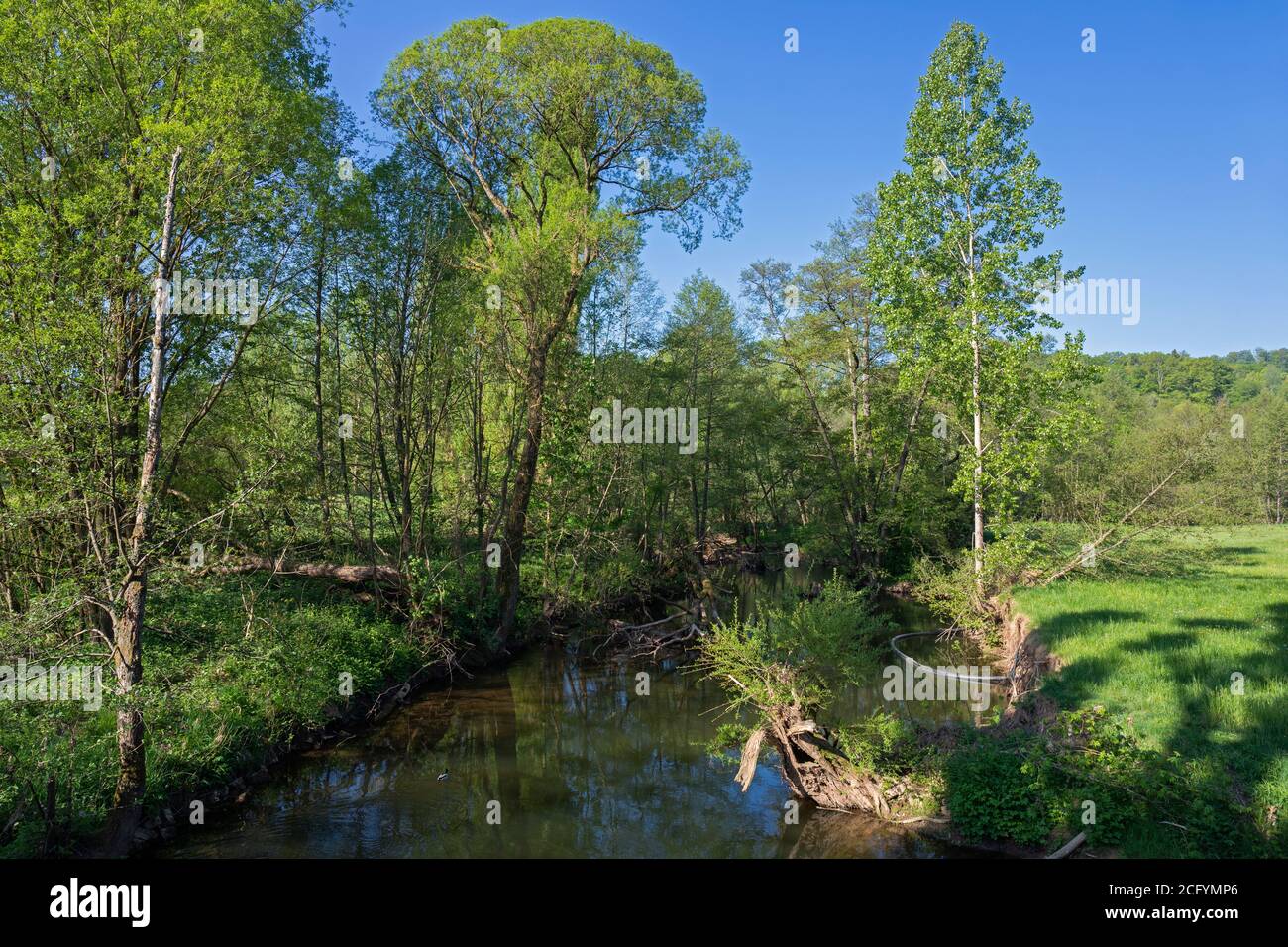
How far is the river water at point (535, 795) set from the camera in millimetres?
8357

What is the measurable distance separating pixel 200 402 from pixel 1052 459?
23.6 m

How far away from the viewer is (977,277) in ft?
59.5

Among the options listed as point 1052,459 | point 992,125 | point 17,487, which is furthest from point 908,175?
point 17,487

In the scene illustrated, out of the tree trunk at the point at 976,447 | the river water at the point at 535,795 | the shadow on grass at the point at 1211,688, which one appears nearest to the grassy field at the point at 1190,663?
the shadow on grass at the point at 1211,688

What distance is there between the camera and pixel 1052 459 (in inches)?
880

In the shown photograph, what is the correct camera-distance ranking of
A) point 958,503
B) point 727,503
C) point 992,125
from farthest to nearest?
point 727,503, point 958,503, point 992,125

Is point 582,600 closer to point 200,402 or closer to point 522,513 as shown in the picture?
point 522,513

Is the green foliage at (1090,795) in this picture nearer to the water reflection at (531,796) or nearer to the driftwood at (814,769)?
the water reflection at (531,796)

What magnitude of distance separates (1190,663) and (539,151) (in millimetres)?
17132

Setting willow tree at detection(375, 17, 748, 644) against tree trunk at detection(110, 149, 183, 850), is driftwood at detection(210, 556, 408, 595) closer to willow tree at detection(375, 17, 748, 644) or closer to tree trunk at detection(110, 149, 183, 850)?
willow tree at detection(375, 17, 748, 644)

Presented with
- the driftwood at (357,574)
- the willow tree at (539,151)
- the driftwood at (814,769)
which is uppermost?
Result: the willow tree at (539,151)

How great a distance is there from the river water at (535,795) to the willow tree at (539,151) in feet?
14.9

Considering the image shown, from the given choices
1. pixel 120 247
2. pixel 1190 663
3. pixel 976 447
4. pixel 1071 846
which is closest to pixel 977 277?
pixel 976 447

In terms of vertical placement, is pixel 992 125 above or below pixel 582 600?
above
